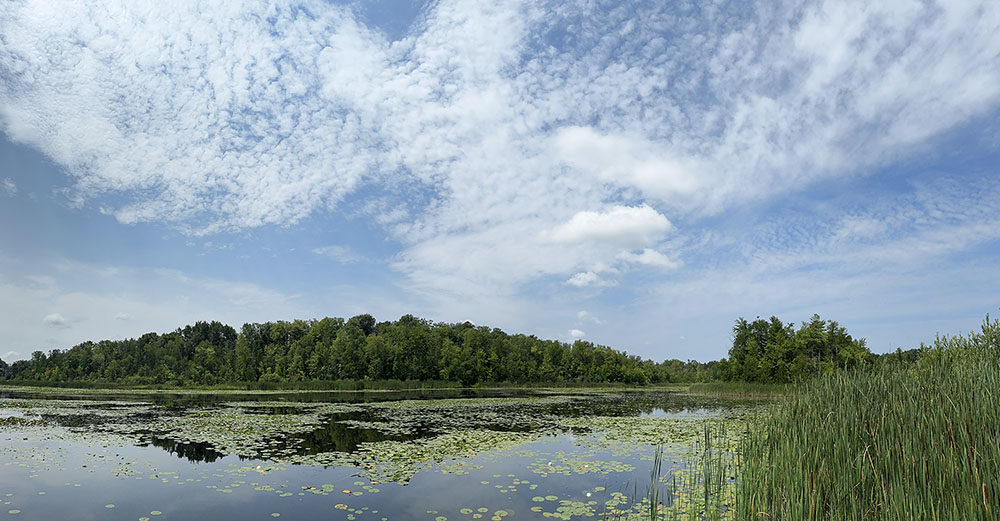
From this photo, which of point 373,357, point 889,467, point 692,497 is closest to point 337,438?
point 692,497

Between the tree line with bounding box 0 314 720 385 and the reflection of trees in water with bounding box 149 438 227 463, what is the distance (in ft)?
175

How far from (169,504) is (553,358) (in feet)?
283

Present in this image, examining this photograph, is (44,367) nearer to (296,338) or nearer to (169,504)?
(296,338)

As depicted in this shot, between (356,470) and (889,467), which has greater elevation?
(889,467)

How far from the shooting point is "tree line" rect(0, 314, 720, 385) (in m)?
74.2

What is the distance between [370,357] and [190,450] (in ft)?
212

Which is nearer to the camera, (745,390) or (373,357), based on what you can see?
(745,390)

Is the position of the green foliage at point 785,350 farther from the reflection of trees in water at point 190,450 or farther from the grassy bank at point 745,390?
the reflection of trees in water at point 190,450

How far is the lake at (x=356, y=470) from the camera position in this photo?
798 centimetres

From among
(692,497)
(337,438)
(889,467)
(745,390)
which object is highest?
(889,467)

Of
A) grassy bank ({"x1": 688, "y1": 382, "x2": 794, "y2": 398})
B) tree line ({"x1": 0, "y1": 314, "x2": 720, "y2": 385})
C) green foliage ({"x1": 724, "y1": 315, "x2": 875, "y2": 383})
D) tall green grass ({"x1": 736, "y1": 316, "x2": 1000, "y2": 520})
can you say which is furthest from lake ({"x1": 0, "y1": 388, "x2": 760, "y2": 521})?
tree line ({"x1": 0, "y1": 314, "x2": 720, "y2": 385})

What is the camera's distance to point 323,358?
75.6m

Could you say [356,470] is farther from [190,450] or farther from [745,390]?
[745,390]

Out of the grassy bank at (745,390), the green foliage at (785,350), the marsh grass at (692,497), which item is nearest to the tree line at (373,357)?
the green foliage at (785,350)
